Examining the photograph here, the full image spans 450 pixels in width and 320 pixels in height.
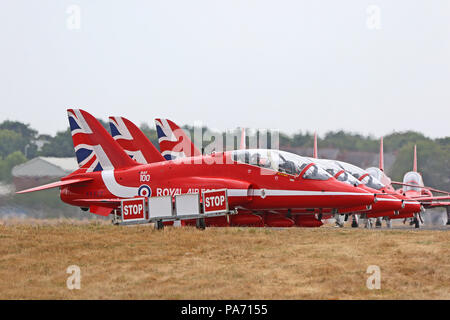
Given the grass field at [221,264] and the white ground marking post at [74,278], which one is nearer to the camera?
the grass field at [221,264]

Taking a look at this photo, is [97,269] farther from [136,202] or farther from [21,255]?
[136,202]

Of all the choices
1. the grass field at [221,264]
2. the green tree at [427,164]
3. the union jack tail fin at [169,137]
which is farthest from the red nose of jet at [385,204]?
the green tree at [427,164]

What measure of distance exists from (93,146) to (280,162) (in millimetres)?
7522

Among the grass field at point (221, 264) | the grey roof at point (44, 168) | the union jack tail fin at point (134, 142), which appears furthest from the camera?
the grey roof at point (44, 168)

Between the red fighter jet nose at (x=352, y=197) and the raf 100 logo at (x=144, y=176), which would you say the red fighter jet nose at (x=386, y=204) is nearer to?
the red fighter jet nose at (x=352, y=197)

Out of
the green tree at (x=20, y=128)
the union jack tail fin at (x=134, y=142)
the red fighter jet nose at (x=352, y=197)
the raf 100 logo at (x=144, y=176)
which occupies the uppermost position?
the green tree at (x=20, y=128)

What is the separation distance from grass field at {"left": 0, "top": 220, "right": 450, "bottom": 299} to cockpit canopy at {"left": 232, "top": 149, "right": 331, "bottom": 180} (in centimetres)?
256

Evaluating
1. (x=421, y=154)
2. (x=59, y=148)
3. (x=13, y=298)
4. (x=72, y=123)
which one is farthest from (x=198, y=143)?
(x=13, y=298)

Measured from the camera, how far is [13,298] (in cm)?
1135

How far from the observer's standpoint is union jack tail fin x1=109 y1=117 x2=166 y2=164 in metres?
28.5

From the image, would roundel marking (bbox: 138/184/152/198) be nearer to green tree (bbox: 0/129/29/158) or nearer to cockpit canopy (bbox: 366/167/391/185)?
cockpit canopy (bbox: 366/167/391/185)

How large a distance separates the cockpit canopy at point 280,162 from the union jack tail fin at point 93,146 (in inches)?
200

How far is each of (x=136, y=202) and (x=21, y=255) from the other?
5289mm

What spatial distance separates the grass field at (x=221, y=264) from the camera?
11523 mm
